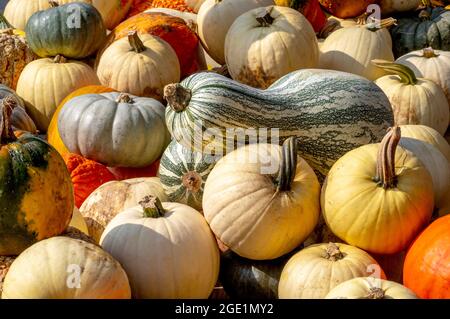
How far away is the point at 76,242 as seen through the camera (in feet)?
7.59

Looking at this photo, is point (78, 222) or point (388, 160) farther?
point (78, 222)

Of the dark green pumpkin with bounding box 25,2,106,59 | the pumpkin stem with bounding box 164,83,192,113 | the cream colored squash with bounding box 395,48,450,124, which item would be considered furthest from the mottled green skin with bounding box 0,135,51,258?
the cream colored squash with bounding box 395,48,450,124

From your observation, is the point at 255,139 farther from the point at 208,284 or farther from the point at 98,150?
the point at 98,150

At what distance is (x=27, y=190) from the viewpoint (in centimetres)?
246

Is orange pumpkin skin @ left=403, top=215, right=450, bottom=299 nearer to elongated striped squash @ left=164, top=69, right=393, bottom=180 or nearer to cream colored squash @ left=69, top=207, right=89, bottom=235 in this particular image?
elongated striped squash @ left=164, top=69, right=393, bottom=180

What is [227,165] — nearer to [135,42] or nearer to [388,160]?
[388,160]

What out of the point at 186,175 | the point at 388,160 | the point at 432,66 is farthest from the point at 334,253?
the point at 432,66

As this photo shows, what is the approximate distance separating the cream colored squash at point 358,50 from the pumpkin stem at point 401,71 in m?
0.24

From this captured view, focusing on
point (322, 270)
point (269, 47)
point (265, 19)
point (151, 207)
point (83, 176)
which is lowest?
point (83, 176)

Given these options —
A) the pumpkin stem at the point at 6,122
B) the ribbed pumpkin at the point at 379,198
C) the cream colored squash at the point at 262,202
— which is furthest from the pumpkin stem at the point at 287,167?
the pumpkin stem at the point at 6,122

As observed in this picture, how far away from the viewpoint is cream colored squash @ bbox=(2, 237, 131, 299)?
85.3 inches

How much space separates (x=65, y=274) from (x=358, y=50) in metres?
2.48

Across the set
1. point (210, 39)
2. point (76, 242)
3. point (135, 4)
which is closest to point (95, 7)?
point (135, 4)
